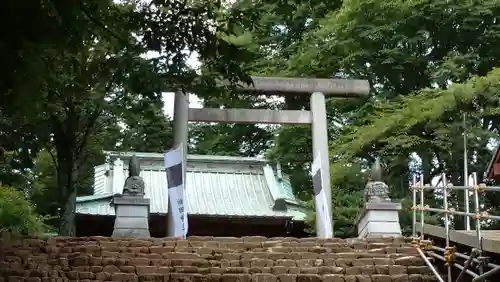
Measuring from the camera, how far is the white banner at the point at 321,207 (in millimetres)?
12350

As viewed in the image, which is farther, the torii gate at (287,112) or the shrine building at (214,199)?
the shrine building at (214,199)

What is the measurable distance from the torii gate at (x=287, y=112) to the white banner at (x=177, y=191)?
1.26 m

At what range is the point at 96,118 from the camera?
1490 cm

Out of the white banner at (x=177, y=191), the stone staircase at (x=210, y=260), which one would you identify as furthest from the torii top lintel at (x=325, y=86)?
the stone staircase at (x=210, y=260)

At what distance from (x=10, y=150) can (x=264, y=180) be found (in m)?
7.20

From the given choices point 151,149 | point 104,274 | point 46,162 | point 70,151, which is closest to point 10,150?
point 70,151

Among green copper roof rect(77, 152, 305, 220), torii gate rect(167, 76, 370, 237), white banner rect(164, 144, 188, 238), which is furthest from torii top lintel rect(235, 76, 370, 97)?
green copper roof rect(77, 152, 305, 220)

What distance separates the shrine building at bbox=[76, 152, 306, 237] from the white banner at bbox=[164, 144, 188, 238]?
2.60 m

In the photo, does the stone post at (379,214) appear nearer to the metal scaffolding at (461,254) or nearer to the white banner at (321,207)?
the white banner at (321,207)

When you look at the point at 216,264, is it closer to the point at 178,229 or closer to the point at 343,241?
the point at 343,241

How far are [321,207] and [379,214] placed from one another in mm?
1536

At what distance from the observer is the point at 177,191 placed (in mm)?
12445

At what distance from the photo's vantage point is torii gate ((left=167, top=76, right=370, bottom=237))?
14.3 m

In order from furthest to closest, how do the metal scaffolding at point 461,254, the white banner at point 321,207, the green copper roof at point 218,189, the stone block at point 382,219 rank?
the green copper roof at point 218,189 < the white banner at point 321,207 < the stone block at point 382,219 < the metal scaffolding at point 461,254
